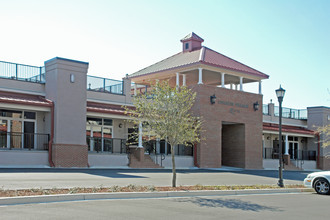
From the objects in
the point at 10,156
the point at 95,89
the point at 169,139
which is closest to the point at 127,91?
the point at 95,89

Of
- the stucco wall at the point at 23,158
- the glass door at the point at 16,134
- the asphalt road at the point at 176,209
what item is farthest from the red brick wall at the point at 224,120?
the asphalt road at the point at 176,209

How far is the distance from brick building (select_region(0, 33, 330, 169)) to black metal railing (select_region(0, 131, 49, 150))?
53 mm

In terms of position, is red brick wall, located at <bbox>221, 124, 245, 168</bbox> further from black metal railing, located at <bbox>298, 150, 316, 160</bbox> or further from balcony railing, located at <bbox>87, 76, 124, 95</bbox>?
black metal railing, located at <bbox>298, 150, 316, 160</bbox>

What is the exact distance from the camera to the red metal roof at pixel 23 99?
2228 centimetres

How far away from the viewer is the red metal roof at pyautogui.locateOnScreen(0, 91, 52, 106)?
877 inches

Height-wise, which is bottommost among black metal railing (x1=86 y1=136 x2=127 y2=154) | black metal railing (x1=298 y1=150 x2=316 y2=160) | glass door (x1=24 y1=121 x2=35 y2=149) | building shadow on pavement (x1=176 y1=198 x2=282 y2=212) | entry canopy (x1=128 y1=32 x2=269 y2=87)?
black metal railing (x1=298 y1=150 x2=316 y2=160)

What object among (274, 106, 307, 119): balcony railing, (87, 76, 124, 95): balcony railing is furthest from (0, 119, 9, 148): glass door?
(274, 106, 307, 119): balcony railing

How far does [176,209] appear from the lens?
10.9 meters

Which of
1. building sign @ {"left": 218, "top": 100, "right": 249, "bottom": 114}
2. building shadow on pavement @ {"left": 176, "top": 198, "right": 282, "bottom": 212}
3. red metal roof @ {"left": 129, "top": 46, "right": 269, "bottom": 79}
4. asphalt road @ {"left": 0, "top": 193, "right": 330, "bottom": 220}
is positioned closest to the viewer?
asphalt road @ {"left": 0, "top": 193, "right": 330, "bottom": 220}

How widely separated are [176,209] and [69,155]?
14.1 m

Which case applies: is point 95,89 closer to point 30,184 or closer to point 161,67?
point 161,67

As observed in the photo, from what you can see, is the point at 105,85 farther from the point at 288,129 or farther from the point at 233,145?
the point at 288,129

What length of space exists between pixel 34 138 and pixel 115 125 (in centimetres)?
614

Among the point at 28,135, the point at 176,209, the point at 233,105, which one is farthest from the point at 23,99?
the point at 233,105
